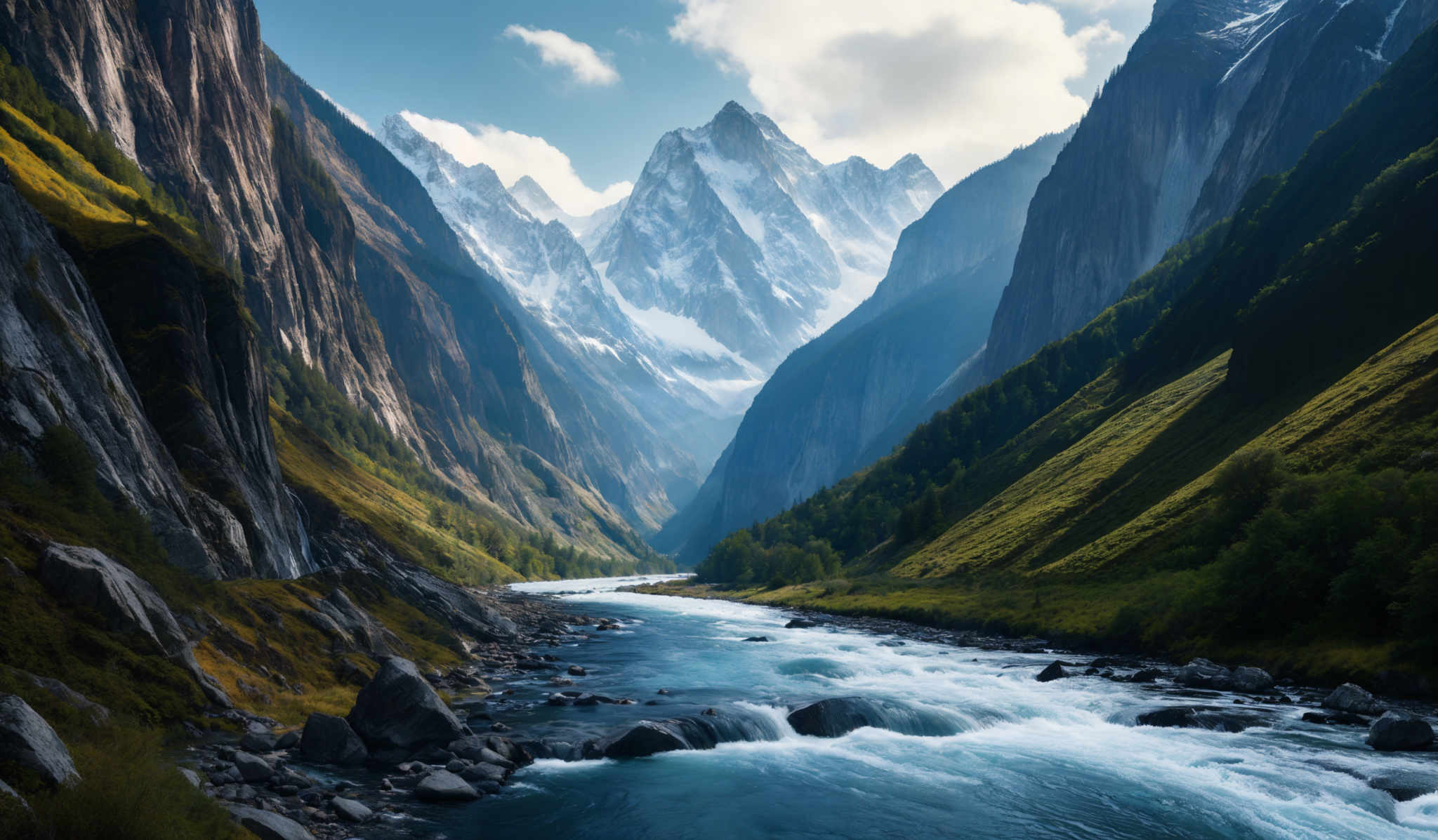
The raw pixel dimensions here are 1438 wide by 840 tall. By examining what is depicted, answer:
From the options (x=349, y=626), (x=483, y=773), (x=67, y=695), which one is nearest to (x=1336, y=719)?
(x=483, y=773)

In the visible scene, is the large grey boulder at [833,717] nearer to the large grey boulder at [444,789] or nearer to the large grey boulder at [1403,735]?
the large grey boulder at [444,789]

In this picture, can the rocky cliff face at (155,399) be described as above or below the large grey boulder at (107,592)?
above

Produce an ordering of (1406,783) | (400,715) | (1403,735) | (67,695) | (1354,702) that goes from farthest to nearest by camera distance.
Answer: (1354,702), (1403,735), (400,715), (1406,783), (67,695)

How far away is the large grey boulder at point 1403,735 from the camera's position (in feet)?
109

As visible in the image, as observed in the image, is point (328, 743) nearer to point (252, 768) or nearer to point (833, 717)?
point (252, 768)

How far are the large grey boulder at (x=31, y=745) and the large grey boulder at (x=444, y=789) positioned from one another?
13.0m

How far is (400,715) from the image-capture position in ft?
109

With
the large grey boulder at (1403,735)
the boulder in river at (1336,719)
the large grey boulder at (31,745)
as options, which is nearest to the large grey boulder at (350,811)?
the large grey boulder at (31,745)

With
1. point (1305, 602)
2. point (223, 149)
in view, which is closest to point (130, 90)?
point (223, 149)

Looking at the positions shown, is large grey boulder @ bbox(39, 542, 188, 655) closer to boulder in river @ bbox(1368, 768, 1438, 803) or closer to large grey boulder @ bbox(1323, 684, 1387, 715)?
boulder in river @ bbox(1368, 768, 1438, 803)

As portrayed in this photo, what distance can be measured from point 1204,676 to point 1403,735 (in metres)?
17.7

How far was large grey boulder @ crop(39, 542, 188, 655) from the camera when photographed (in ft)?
87.9

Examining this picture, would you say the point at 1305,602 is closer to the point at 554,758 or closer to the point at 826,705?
the point at 826,705

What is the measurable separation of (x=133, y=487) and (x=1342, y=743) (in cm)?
5924
